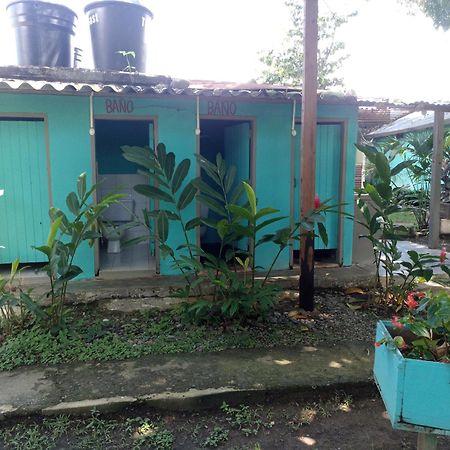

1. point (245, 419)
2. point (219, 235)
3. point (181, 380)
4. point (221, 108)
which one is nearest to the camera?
point (245, 419)

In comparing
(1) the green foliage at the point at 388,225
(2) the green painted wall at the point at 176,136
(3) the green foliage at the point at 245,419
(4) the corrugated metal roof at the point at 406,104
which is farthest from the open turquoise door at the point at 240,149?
(3) the green foliage at the point at 245,419

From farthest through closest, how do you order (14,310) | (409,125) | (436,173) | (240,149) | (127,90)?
(409,125) < (436,173) < (240,149) < (127,90) < (14,310)

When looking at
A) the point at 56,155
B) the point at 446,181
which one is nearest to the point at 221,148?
the point at 56,155

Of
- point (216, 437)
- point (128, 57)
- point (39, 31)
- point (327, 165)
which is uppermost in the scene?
point (39, 31)

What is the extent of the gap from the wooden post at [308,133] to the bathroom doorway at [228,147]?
1.45 m

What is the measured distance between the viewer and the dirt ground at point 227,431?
277 centimetres

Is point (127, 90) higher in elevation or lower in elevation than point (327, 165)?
higher

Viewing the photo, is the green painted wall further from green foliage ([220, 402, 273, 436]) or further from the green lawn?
the green lawn

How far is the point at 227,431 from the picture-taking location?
2893 mm

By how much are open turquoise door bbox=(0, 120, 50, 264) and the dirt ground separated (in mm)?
3087

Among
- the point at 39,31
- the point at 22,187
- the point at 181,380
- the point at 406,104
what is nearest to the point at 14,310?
the point at 22,187

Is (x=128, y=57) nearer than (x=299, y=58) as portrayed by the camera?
Yes

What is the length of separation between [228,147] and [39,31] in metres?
3.52

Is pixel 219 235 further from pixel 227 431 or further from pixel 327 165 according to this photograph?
pixel 327 165
